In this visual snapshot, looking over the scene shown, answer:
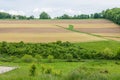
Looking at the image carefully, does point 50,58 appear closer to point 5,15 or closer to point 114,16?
point 114,16

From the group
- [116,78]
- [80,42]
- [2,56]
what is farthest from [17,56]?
[116,78]

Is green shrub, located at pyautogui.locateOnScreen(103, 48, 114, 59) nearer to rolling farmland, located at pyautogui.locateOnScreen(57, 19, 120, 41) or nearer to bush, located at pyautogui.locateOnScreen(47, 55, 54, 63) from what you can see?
bush, located at pyautogui.locateOnScreen(47, 55, 54, 63)

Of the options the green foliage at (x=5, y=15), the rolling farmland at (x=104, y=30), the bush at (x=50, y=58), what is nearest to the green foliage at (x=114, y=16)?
the rolling farmland at (x=104, y=30)

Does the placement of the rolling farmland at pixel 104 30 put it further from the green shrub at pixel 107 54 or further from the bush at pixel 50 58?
the bush at pixel 50 58

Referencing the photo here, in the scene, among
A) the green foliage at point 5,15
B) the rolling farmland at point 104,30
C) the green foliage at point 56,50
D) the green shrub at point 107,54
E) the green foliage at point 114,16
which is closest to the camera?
the green shrub at point 107,54

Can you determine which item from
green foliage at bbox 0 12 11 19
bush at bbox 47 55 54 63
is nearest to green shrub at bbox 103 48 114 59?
bush at bbox 47 55 54 63

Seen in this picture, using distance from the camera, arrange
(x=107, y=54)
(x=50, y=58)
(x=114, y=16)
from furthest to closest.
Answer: (x=114, y=16)
(x=107, y=54)
(x=50, y=58)

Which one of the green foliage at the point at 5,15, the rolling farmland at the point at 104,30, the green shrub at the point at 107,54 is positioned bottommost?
the green shrub at the point at 107,54

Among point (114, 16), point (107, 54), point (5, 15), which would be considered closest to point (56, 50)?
point (107, 54)

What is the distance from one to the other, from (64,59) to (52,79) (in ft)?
108

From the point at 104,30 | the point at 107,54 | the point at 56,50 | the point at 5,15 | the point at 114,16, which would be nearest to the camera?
the point at 107,54

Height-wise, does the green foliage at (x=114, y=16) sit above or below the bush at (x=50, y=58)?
above

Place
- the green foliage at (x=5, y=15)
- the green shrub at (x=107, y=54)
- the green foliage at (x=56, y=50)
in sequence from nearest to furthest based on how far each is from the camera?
the green shrub at (x=107, y=54) < the green foliage at (x=56, y=50) < the green foliage at (x=5, y=15)

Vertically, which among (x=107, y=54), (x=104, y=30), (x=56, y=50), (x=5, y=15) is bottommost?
(x=107, y=54)
